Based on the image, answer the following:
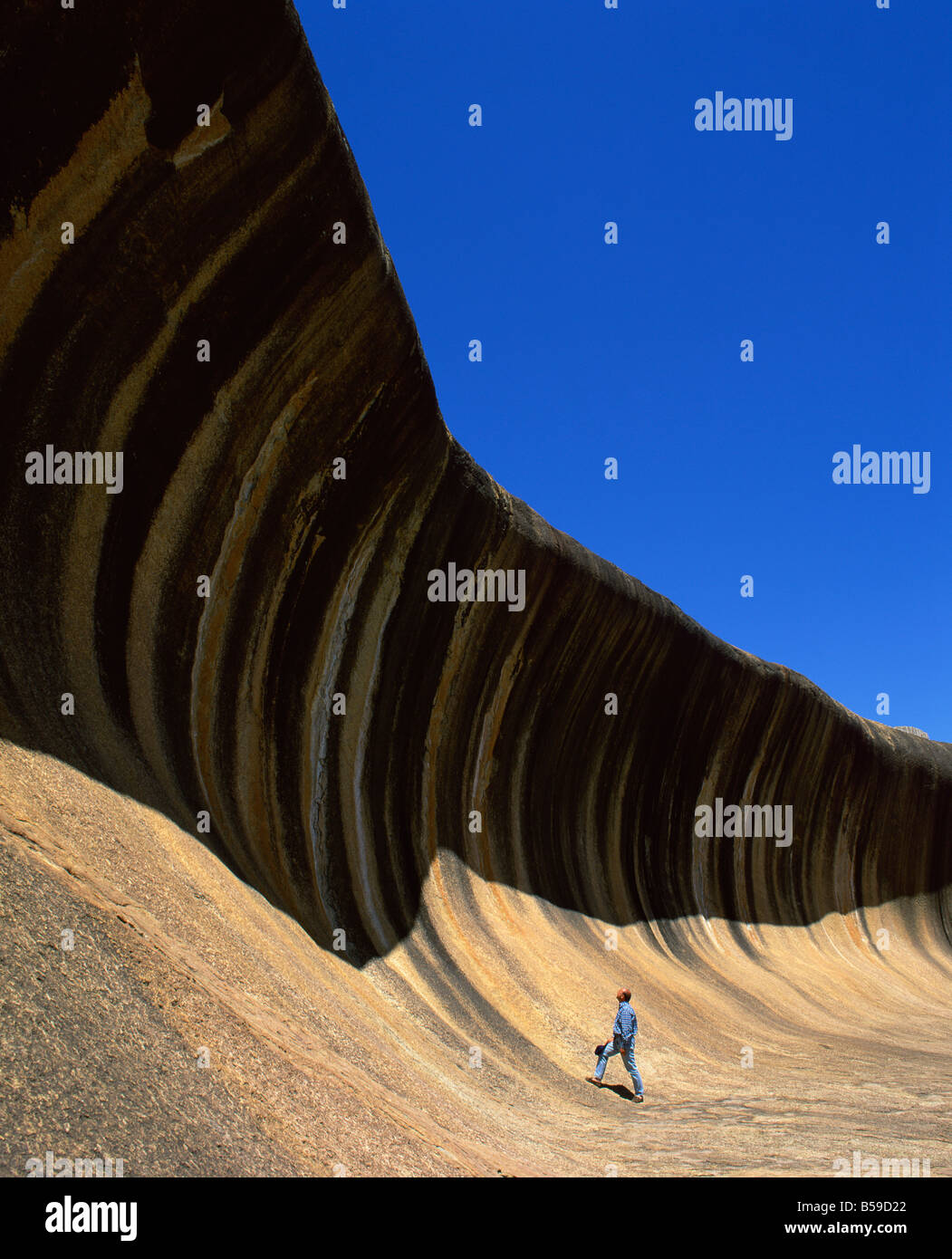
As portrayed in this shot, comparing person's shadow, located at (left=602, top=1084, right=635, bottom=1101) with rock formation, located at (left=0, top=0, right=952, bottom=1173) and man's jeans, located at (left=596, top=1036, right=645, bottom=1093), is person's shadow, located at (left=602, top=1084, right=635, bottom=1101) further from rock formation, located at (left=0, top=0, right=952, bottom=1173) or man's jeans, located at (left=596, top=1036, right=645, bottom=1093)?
rock formation, located at (left=0, top=0, right=952, bottom=1173)

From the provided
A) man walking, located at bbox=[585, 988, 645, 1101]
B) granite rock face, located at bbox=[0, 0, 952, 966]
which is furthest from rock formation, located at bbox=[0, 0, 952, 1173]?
man walking, located at bbox=[585, 988, 645, 1101]

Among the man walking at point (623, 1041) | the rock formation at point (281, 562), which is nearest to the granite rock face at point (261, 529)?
the rock formation at point (281, 562)

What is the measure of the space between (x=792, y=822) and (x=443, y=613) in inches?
338

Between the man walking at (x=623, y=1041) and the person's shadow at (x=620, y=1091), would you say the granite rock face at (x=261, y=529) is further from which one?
the person's shadow at (x=620, y=1091)

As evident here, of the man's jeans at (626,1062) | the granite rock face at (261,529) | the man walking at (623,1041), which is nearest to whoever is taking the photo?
the granite rock face at (261,529)

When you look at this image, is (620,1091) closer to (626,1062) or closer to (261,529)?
(626,1062)

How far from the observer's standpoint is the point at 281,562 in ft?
21.6

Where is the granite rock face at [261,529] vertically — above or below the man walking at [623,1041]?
above

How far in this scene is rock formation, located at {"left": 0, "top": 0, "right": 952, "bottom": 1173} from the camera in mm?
4734

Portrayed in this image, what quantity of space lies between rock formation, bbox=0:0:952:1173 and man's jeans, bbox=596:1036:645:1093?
10.7 inches

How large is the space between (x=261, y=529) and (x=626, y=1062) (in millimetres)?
4292

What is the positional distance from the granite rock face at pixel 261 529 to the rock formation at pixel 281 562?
19 mm

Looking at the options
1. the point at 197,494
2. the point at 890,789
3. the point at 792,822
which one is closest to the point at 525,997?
the point at 197,494

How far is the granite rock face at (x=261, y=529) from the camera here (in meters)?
4.71
